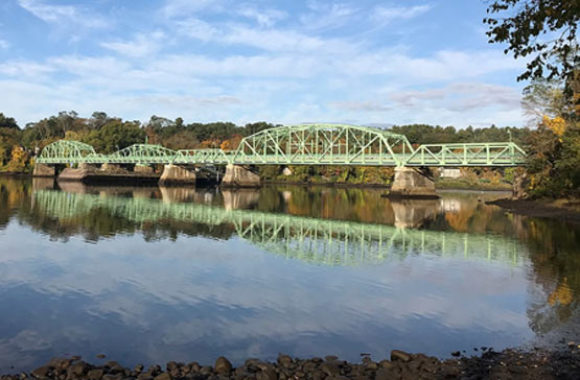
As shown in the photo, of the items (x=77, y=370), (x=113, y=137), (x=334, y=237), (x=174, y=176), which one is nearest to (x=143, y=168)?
(x=174, y=176)

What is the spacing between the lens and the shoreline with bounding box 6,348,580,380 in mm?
9578

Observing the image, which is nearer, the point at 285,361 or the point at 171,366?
the point at 171,366

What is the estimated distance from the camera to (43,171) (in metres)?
150

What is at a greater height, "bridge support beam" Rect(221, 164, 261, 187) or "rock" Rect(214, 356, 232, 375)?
"bridge support beam" Rect(221, 164, 261, 187)

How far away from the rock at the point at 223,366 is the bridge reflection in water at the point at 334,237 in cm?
1465

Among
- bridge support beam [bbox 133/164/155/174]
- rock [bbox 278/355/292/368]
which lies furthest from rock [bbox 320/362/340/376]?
bridge support beam [bbox 133/164/155/174]

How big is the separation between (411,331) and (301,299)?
4.56 m

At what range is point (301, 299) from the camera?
17.0m

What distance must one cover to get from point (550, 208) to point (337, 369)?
1933 inches

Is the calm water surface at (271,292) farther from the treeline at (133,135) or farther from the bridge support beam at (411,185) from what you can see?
the treeline at (133,135)

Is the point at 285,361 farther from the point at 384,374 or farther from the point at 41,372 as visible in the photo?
the point at 41,372

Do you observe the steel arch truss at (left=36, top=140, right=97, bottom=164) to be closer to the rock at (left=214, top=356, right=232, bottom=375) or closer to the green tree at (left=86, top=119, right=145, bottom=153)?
the green tree at (left=86, top=119, right=145, bottom=153)

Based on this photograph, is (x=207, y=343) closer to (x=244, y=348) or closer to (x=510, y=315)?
(x=244, y=348)

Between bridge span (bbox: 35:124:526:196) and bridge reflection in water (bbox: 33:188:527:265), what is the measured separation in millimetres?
29490
